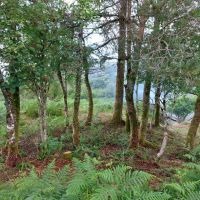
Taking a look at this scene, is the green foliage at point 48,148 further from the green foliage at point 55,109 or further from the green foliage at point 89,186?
the green foliage at point 55,109

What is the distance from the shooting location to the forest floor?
866 cm

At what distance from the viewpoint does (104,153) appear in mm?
10117

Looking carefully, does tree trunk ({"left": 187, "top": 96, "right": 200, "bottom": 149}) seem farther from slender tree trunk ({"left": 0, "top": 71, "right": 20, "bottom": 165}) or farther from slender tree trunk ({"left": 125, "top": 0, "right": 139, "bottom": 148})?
slender tree trunk ({"left": 0, "top": 71, "right": 20, "bottom": 165})

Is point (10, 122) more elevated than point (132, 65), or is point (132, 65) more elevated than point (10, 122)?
point (132, 65)

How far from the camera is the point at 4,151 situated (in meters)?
10.7

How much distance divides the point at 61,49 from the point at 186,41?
9.69 ft

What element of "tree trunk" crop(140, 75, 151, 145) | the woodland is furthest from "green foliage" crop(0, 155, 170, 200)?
"tree trunk" crop(140, 75, 151, 145)

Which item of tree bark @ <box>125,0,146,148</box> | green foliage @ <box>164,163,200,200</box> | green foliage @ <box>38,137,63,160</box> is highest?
tree bark @ <box>125,0,146,148</box>

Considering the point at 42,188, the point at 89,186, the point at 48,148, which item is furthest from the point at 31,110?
the point at 89,186

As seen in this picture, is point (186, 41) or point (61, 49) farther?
point (61, 49)

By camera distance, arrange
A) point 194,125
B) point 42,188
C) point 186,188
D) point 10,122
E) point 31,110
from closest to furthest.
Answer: point 186,188 < point 42,188 < point 10,122 < point 194,125 < point 31,110

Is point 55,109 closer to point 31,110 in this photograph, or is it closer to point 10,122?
point 31,110

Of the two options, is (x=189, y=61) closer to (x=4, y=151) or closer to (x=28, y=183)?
(x=28, y=183)

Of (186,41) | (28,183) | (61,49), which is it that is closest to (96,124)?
(61,49)
